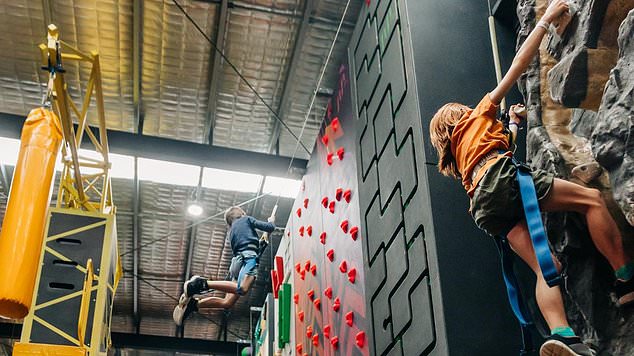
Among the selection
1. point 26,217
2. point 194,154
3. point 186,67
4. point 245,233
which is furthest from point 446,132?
point 194,154

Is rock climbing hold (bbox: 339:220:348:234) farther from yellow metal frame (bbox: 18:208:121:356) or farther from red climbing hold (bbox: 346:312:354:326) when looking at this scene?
yellow metal frame (bbox: 18:208:121:356)

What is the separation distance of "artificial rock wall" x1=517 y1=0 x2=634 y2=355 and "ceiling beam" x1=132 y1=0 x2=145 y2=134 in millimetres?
5032

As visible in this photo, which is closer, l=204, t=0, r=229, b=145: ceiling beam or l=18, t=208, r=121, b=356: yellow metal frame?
l=18, t=208, r=121, b=356: yellow metal frame

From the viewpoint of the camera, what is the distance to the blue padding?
256 centimetres

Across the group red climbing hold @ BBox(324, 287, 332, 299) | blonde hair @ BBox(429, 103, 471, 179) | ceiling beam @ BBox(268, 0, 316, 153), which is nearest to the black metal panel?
blonde hair @ BBox(429, 103, 471, 179)

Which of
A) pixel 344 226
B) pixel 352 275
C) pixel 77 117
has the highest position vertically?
pixel 77 117

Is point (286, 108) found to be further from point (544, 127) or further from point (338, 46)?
point (544, 127)

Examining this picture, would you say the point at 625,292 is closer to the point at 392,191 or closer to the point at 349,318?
the point at 392,191

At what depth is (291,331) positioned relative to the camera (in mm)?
7102

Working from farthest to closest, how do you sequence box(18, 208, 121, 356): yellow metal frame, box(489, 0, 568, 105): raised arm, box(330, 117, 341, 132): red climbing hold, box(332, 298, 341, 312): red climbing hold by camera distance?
box(18, 208, 121, 356): yellow metal frame
box(330, 117, 341, 132): red climbing hold
box(332, 298, 341, 312): red climbing hold
box(489, 0, 568, 105): raised arm

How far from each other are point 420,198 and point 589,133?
1.00 metres

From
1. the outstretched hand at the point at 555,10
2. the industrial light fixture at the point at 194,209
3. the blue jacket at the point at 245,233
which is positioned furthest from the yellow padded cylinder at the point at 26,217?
the industrial light fixture at the point at 194,209

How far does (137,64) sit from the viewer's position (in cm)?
812

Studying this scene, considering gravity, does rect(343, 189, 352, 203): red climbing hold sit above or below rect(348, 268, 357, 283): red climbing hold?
above
